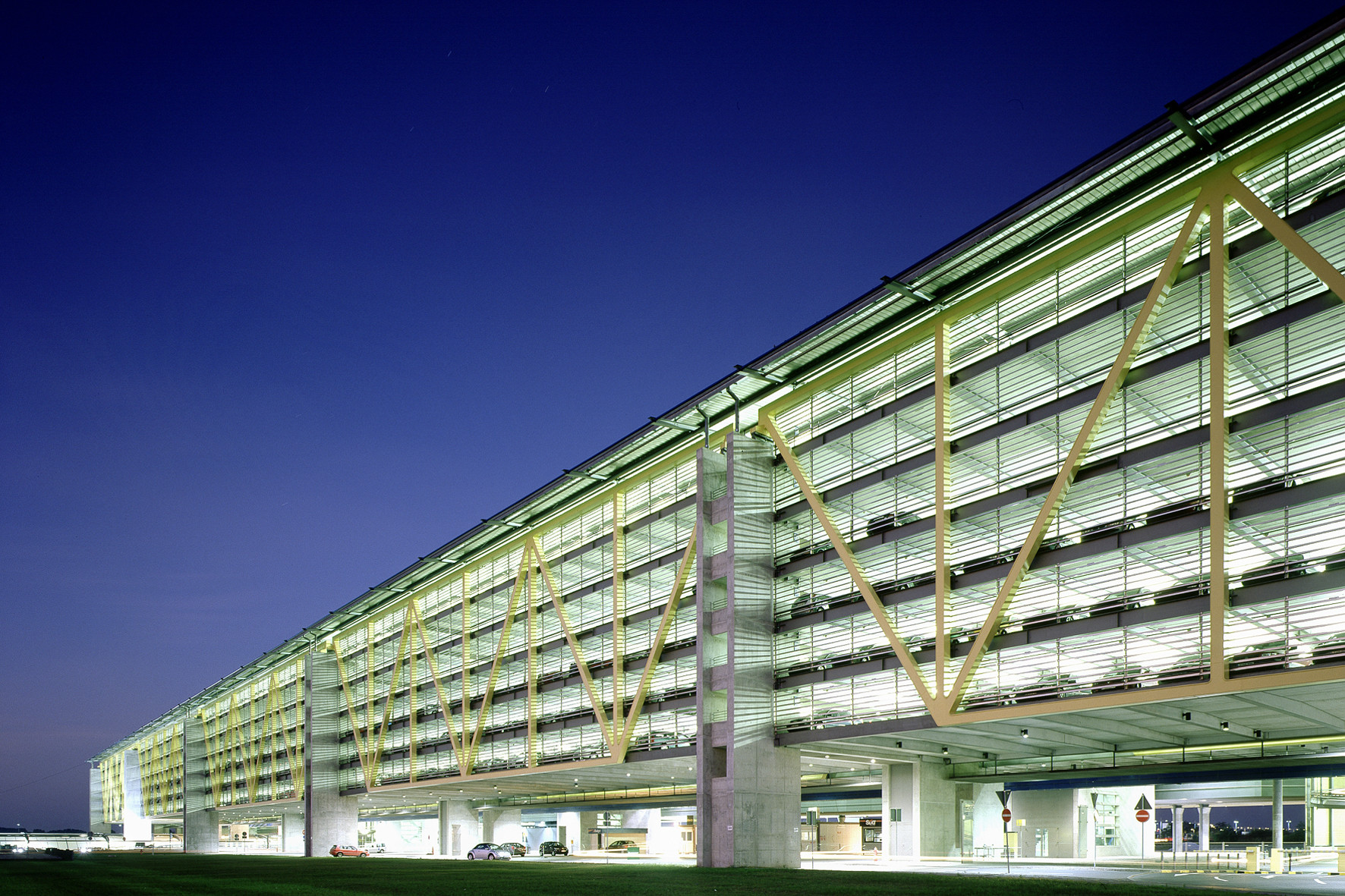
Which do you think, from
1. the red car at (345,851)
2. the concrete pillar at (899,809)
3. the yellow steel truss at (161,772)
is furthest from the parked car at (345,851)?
the yellow steel truss at (161,772)

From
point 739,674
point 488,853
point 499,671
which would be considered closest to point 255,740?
point 488,853

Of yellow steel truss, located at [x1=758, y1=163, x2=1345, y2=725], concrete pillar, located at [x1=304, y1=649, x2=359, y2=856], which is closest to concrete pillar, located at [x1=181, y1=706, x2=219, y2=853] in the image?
concrete pillar, located at [x1=304, y1=649, x2=359, y2=856]

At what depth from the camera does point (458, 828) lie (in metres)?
88.4

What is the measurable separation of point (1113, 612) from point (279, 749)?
9568 centimetres

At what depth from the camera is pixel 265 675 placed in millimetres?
115500

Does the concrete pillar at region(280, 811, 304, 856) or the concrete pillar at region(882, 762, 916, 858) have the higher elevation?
the concrete pillar at region(882, 762, 916, 858)

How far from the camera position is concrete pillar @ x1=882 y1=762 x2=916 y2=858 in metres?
49.8

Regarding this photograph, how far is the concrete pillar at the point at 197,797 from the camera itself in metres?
136

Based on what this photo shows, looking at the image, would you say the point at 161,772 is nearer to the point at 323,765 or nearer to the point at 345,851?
the point at 323,765

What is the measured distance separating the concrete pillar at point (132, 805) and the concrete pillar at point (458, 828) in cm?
10914

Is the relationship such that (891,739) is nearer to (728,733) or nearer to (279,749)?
(728,733)

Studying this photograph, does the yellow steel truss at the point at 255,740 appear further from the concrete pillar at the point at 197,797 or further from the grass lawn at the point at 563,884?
the grass lawn at the point at 563,884

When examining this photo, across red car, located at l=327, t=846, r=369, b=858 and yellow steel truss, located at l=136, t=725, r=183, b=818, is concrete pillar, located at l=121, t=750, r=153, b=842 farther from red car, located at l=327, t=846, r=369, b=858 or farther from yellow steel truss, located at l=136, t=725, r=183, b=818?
red car, located at l=327, t=846, r=369, b=858

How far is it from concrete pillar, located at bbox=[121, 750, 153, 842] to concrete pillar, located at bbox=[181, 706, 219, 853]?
4077cm
